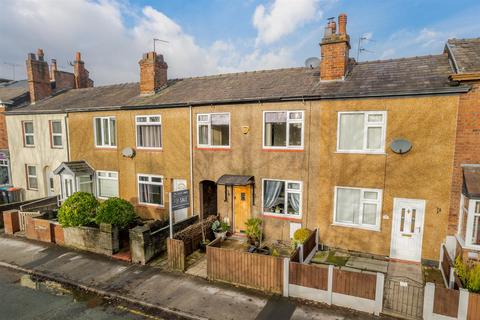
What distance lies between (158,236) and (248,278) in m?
4.22

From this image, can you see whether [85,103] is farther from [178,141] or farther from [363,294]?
[363,294]

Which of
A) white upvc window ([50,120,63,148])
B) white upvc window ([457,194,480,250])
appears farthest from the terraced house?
white upvc window ([50,120,63,148])

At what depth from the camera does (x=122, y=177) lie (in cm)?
1492

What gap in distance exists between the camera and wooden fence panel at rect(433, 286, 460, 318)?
20.4 ft

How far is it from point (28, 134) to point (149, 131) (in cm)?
981

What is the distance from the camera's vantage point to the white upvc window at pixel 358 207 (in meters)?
9.97

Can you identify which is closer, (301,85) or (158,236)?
(158,236)

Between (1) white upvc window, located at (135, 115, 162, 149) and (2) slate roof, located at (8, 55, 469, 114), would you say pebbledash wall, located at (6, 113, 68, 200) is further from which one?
(1) white upvc window, located at (135, 115, 162, 149)

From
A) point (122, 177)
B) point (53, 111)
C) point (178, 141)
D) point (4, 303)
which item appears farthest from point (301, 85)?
point (53, 111)

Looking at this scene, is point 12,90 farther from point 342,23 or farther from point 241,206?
point 342,23

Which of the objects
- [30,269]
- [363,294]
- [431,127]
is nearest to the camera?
[363,294]

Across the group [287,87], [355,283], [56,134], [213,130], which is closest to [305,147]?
[287,87]

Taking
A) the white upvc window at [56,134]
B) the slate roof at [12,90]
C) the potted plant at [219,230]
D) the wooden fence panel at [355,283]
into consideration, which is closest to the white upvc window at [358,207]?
the wooden fence panel at [355,283]

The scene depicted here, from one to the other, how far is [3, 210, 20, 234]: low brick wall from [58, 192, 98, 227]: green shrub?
3.75 meters
